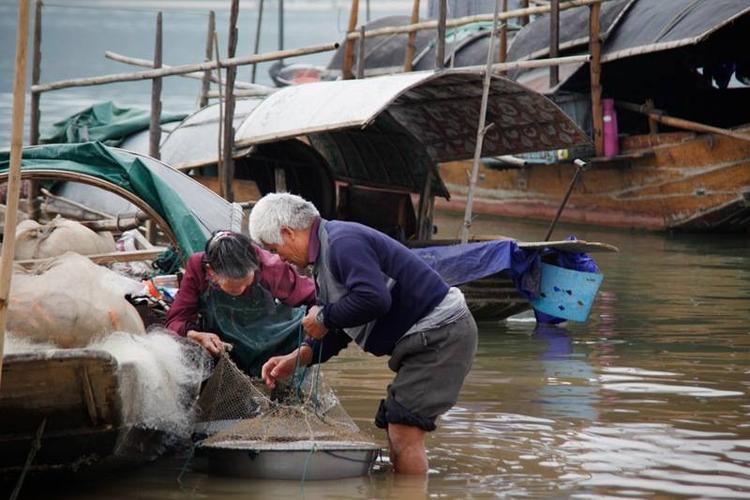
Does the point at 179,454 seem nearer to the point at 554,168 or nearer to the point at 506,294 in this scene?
the point at 506,294

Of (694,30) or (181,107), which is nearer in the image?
(694,30)

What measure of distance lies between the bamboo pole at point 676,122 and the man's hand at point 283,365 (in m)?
12.4

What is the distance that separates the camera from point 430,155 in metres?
13.6

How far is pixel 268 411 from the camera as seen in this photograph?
6332 mm

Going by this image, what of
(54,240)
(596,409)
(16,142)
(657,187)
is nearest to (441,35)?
(657,187)

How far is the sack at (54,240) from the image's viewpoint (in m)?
7.92

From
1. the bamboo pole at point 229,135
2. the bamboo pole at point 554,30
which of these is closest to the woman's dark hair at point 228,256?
the bamboo pole at point 229,135

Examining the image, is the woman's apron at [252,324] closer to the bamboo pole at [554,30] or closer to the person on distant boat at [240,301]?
the person on distant boat at [240,301]

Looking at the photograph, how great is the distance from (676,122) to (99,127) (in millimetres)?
7113

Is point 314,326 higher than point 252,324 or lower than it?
→ higher

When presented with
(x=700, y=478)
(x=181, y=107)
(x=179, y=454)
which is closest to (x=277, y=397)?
(x=179, y=454)

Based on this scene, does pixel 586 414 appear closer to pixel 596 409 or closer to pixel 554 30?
pixel 596 409

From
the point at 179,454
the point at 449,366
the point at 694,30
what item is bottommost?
the point at 179,454

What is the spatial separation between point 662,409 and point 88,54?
270 feet
